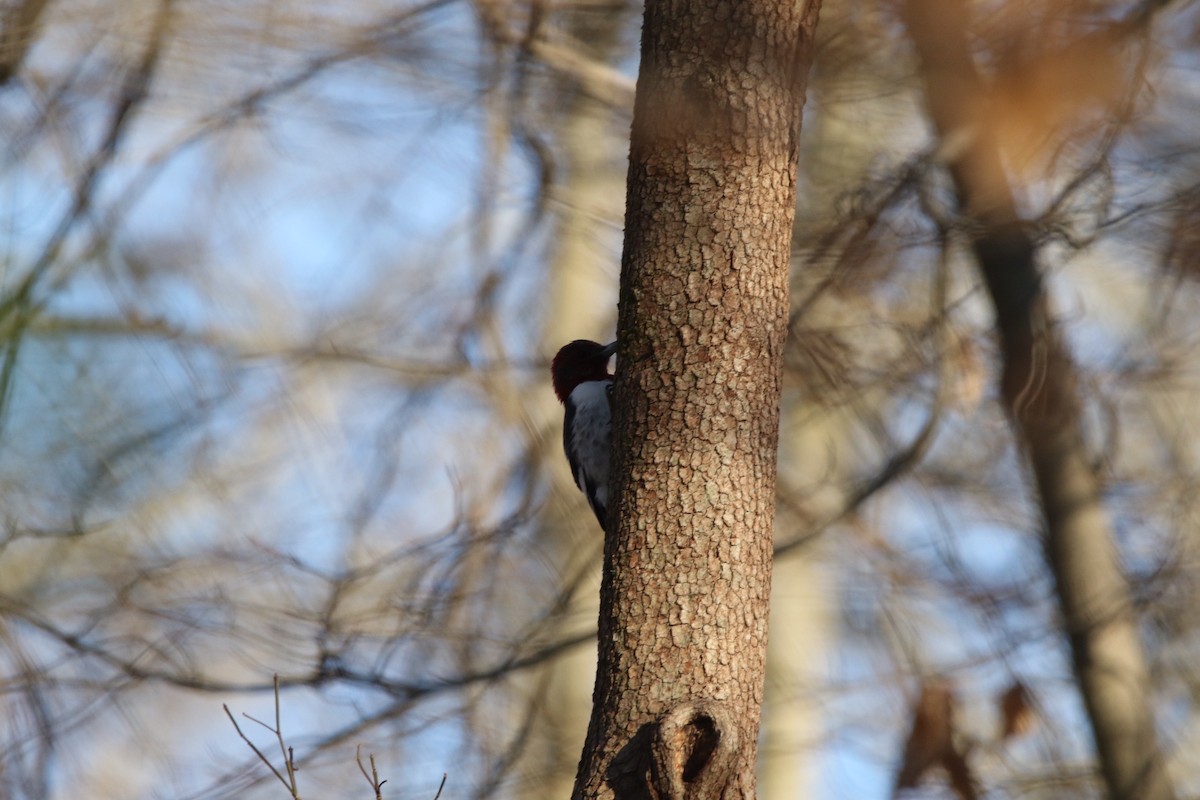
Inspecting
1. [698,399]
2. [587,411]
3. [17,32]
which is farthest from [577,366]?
[698,399]

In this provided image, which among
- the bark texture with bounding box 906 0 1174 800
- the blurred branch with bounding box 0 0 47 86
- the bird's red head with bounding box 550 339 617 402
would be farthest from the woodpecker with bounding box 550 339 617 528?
the blurred branch with bounding box 0 0 47 86

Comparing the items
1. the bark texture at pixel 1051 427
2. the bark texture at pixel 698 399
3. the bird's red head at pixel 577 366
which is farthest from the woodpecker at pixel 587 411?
the bark texture at pixel 698 399

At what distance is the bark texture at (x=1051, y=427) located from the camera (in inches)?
148

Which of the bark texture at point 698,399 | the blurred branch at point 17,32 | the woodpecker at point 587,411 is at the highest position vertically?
the blurred branch at point 17,32

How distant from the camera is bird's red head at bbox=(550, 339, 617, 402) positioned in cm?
527

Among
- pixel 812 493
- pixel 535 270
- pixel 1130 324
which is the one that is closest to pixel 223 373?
pixel 535 270

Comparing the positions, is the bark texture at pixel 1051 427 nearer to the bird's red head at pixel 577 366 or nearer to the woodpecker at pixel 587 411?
the woodpecker at pixel 587 411

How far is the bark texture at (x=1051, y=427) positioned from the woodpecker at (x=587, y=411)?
1439 mm

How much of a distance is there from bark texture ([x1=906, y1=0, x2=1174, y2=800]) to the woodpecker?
144cm

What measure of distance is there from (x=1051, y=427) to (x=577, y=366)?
199 centimetres

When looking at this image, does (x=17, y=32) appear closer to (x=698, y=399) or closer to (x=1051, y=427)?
(x=698, y=399)

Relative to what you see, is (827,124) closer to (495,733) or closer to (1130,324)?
(1130,324)

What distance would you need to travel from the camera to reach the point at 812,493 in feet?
18.4

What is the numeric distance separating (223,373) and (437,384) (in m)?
1.15
